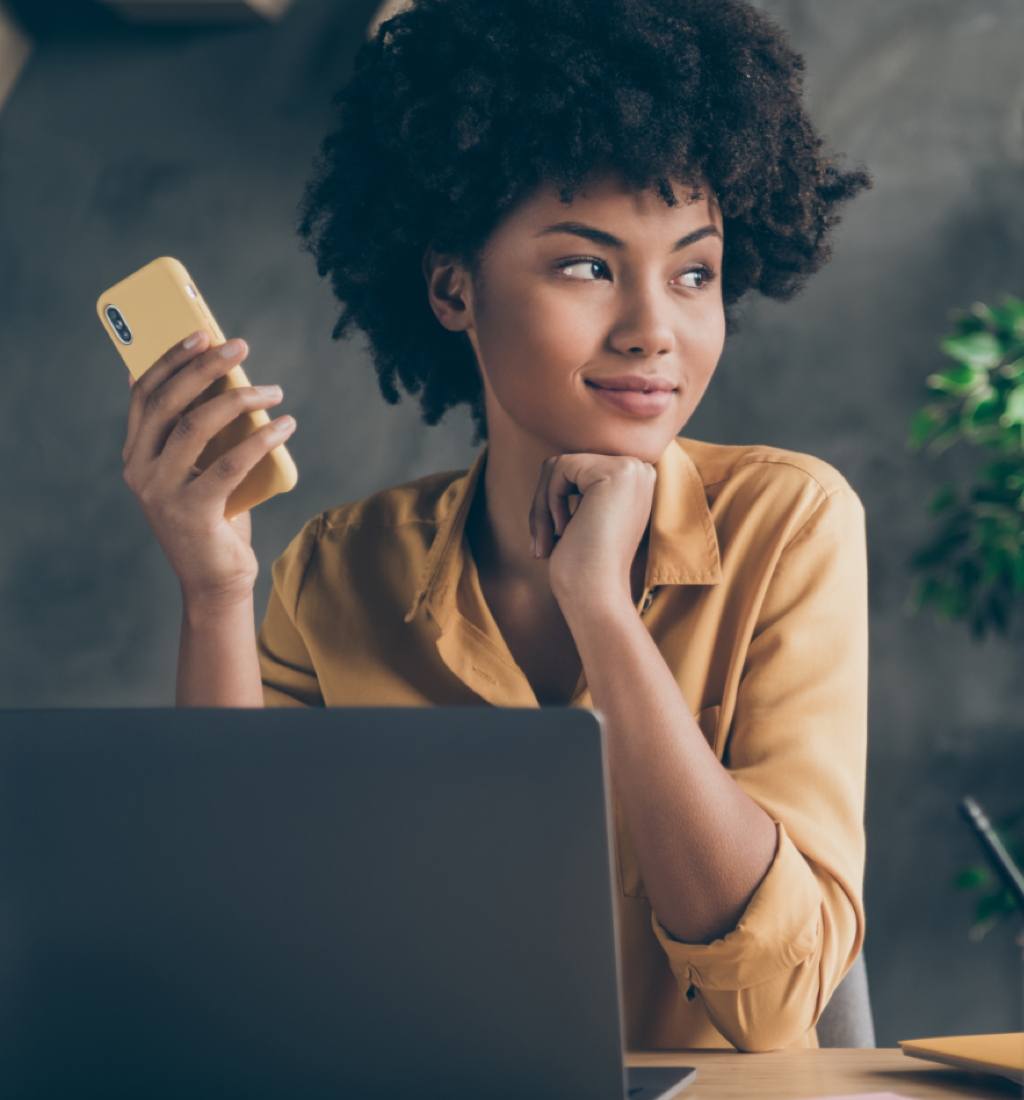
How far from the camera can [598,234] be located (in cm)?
98

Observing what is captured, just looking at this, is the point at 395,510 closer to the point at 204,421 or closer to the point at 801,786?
the point at 204,421

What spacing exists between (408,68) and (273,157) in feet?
4.45

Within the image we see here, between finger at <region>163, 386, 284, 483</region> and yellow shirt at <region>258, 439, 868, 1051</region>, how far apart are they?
31 cm

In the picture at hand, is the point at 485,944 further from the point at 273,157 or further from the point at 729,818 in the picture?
the point at 273,157

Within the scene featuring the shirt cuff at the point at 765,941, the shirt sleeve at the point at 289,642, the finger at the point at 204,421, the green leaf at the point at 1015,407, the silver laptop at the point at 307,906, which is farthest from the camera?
the green leaf at the point at 1015,407

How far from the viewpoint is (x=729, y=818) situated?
0.79 meters

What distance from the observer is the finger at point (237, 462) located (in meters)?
0.96

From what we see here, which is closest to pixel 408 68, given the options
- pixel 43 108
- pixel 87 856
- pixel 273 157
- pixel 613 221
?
pixel 613 221

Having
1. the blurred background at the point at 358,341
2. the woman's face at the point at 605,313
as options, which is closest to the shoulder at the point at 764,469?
the woman's face at the point at 605,313

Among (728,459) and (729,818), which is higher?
(728,459)

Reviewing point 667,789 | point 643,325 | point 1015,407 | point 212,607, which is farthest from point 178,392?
point 1015,407

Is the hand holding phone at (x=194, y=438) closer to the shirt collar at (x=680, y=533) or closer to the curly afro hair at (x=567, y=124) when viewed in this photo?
the curly afro hair at (x=567, y=124)

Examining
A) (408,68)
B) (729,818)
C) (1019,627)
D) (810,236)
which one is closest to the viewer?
(729,818)

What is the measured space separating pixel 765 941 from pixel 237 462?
62 centimetres
